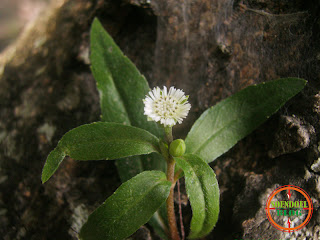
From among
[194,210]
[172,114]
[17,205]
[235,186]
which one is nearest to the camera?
[194,210]

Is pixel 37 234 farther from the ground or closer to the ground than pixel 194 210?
closer to the ground

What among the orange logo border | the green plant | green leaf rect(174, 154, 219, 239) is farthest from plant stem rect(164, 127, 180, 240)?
the orange logo border

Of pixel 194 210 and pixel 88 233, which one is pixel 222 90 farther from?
pixel 88 233

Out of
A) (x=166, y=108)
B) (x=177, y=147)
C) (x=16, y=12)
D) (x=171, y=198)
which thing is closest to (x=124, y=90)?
(x=166, y=108)

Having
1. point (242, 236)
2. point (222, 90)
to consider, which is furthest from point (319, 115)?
point (242, 236)

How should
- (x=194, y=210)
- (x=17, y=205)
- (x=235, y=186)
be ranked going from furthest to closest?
1. (x=17, y=205)
2. (x=235, y=186)
3. (x=194, y=210)

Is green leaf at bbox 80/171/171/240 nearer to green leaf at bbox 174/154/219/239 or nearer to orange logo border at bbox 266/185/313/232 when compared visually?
green leaf at bbox 174/154/219/239

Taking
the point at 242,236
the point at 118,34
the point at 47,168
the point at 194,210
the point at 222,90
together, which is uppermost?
the point at 118,34

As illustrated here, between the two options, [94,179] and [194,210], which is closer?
[194,210]
